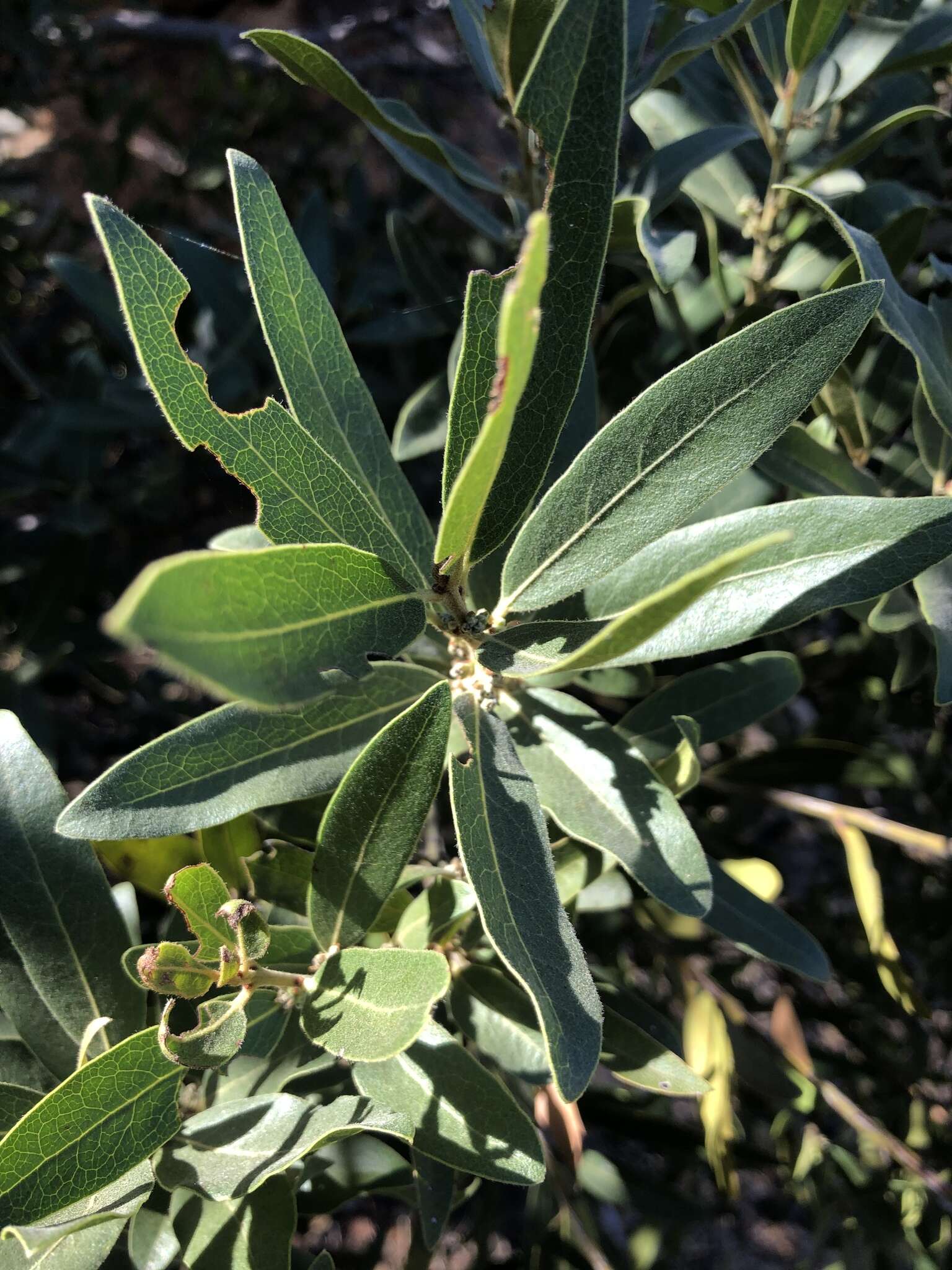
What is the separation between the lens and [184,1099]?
0.98 metres

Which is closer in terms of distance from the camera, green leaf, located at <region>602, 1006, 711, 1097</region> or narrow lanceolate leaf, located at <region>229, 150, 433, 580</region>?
narrow lanceolate leaf, located at <region>229, 150, 433, 580</region>

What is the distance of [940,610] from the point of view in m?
0.89

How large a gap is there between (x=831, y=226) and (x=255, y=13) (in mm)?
3416

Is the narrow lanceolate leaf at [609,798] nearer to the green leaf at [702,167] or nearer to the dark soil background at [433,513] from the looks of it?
the dark soil background at [433,513]

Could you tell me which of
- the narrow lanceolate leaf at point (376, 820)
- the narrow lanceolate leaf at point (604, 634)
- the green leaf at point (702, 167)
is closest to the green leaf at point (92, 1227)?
the narrow lanceolate leaf at point (376, 820)

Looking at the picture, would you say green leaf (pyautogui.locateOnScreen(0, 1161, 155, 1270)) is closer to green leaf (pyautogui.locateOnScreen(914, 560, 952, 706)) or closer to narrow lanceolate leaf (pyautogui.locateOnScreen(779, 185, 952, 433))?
green leaf (pyautogui.locateOnScreen(914, 560, 952, 706))

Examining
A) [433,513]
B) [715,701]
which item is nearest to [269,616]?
[715,701]

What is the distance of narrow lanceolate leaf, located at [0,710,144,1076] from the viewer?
875 millimetres

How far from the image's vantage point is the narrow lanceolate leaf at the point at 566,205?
0.66 meters

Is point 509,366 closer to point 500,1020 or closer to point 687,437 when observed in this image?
point 687,437

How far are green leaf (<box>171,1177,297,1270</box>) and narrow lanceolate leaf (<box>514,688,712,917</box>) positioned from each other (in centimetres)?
43

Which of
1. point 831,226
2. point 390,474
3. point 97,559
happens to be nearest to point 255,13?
point 97,559

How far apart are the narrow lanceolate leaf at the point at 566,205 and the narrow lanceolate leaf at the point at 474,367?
0.05 metres

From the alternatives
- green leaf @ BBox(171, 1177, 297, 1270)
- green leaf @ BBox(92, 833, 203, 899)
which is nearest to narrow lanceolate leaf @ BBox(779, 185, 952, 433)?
green leaf @ BBox(92, 833, 203, 899)
